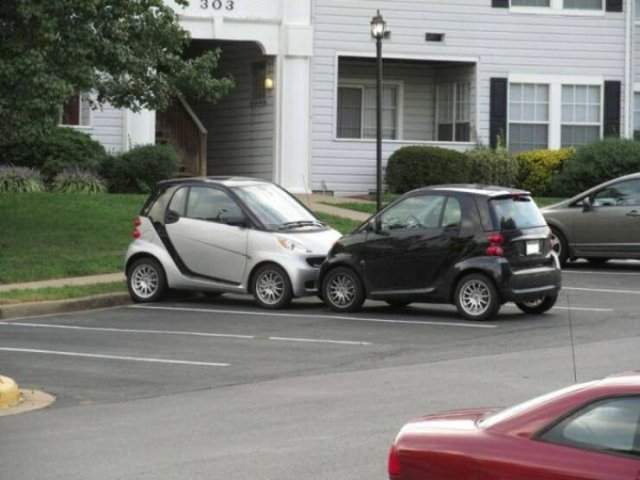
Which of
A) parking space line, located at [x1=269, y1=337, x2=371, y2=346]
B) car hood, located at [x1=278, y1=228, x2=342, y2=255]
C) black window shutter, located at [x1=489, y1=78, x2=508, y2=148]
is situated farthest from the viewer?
black window shutter, located at [x1=489, y1=78, x2=508, y2=148]

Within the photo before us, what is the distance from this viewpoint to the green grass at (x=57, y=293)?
19.8 metres

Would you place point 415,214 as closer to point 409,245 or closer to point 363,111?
point 409,245

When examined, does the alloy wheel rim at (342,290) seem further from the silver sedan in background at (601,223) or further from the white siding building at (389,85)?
the white siding building at (389,85)

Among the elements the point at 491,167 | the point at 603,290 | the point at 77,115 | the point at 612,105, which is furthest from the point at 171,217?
the point at 612,105

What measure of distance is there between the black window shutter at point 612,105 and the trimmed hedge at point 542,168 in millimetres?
2260

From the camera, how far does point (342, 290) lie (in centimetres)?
1892

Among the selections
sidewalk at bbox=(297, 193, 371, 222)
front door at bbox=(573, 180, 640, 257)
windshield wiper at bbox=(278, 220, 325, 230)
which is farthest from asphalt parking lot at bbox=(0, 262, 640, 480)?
sidewalk at bbox=(297, 193, 371, 222)

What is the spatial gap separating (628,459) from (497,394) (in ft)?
22.0

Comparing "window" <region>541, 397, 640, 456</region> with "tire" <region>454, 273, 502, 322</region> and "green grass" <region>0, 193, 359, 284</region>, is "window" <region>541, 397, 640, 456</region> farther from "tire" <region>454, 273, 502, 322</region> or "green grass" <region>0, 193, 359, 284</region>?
"green grass" <region>0, 193, 359, 284</region>

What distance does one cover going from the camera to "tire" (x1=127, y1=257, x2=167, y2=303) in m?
20.5

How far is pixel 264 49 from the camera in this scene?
3400 centimetres

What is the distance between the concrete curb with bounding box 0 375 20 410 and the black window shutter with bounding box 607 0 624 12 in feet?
88.2

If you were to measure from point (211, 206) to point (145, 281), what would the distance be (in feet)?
4.78

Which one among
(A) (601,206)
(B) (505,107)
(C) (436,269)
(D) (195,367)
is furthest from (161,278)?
(B) (505,107)
